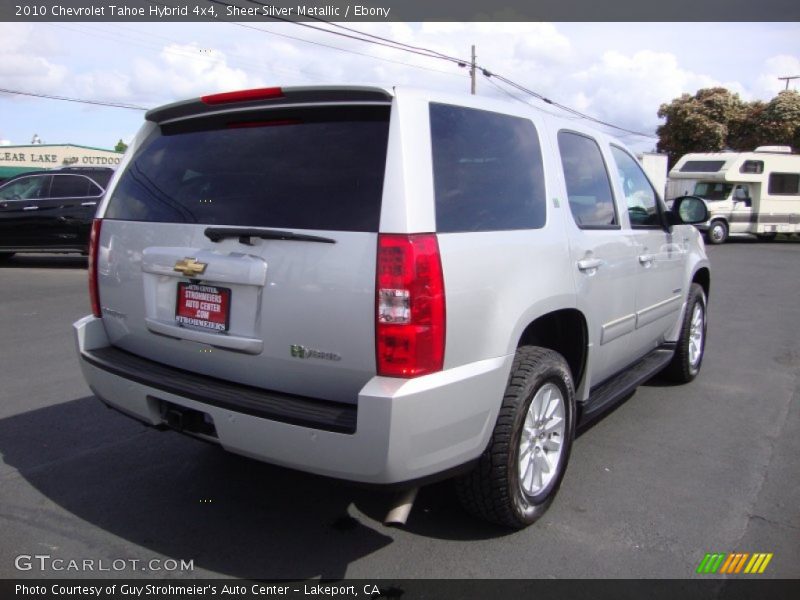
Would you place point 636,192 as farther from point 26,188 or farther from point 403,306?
point 26,188

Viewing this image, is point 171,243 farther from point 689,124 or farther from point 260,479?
point 689,124

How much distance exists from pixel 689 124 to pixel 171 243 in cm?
4284

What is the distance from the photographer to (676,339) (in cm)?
538

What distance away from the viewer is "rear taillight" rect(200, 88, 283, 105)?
2.94 metres

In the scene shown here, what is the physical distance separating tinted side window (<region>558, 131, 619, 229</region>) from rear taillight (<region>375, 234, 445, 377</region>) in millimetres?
1427

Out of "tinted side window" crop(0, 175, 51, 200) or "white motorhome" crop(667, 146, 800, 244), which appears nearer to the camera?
"tinted side window" crop(0, 175, 51, 200)

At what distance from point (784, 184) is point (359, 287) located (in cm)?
2453

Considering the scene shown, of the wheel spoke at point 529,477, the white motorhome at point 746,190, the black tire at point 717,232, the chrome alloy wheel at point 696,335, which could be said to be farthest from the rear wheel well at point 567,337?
the black tire at point 717,232

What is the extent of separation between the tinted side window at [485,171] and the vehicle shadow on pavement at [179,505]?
4.04 feet

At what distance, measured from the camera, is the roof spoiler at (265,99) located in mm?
2721

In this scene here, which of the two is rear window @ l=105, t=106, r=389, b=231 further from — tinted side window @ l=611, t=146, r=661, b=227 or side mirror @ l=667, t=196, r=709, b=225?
side mirror @ l=667, t=196, r=709, b=225

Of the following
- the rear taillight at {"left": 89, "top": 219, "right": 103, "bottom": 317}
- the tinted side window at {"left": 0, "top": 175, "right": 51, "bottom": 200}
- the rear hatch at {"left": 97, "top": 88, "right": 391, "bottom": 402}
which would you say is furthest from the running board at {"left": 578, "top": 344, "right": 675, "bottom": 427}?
the tinted side window at {"left": 0, "top": 175, "right": 51, "bottom": 200}

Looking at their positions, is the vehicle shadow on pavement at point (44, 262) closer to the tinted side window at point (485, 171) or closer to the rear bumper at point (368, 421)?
the rear bumper at point (368, 421)

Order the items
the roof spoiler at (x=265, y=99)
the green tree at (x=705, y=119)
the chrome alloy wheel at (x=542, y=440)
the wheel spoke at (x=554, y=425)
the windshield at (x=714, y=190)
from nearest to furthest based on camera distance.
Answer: the roof spoiler at (x=265, y=99) < the chrome alloy wheel at (x=542, y=440) < the wheel spoke at (x=554, y=425) < the windshield at (x=714, y=190) < the green tree at (x=705, y=119)
